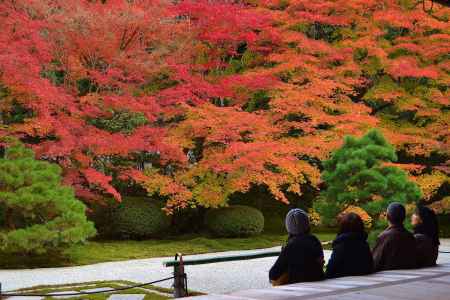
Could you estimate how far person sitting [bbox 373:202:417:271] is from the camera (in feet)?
20.0

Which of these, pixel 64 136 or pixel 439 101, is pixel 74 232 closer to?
pixel 64 136

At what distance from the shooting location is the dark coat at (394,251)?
6.16m

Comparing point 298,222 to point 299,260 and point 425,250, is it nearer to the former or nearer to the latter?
point 299,260

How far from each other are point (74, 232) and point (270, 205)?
370 inches

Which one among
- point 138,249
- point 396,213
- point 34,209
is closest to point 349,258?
point 396,213

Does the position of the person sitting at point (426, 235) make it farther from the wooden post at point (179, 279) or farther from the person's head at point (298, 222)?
the wooden post at point (179, 279)

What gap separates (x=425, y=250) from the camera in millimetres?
6574

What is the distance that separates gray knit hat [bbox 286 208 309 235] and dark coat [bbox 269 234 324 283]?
5 cm

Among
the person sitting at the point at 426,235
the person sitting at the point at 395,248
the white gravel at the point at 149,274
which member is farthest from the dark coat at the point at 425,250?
the white gravel at the point at 149,274

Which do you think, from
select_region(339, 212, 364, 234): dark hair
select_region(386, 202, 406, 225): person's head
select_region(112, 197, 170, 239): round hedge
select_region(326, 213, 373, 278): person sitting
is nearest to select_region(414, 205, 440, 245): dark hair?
select_region(386, 202, 406, 225): person's head

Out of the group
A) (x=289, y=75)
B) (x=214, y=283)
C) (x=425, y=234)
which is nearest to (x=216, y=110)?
(x=289, y=75)

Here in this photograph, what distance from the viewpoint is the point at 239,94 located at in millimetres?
16812

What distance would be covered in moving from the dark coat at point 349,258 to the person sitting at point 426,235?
1.14m

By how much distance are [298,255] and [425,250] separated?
1948 mm
